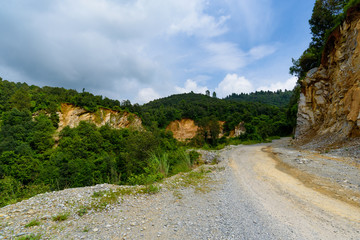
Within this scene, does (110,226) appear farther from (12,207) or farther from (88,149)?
(88,149)

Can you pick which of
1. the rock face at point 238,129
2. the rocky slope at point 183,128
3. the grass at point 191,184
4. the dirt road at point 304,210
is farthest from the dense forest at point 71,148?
the rocky slope at point 183,128

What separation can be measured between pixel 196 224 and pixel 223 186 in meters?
3.31

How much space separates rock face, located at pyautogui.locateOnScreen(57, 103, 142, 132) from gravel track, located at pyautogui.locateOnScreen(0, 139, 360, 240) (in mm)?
38567

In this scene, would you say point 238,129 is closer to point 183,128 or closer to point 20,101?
point 183,128

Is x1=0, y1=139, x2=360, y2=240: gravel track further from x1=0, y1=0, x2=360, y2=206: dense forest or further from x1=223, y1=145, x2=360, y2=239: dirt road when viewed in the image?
x1=0, y1=0, x2=360, y2=206: dense forest

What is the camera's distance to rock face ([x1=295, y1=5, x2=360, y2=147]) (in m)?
11.4

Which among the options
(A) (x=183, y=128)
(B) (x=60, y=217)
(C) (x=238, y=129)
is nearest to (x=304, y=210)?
(B) (x=60, y=217)

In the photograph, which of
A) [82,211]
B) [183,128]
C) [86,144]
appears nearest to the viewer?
[82,211]

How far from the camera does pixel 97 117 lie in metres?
41.5

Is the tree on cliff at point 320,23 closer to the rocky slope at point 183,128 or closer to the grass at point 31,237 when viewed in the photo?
the grass at point 31,237

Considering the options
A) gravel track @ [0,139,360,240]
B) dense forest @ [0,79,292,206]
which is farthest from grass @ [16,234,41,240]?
dense forest @ [0,79,292,206]

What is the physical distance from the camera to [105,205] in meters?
4.34

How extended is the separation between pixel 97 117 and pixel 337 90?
151ft

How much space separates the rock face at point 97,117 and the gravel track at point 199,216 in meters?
38.6
